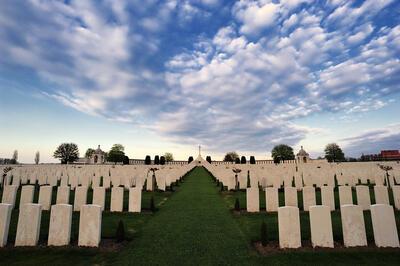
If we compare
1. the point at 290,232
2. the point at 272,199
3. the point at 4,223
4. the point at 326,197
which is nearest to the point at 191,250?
the point at 290,232

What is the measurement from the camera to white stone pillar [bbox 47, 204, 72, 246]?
6000 mm

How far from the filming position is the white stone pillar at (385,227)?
585 centimetres

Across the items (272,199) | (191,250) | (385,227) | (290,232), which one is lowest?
(191,250)

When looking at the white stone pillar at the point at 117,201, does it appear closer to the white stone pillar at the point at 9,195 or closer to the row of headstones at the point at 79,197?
the row of headstones at the point at 79,197

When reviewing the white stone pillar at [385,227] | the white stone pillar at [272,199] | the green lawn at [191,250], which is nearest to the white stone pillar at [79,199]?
the green lawn at [191,250]

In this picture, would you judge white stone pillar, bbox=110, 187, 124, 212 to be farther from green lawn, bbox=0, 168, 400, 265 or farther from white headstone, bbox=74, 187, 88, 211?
green lawn, bbox=0, 168, 400, 265

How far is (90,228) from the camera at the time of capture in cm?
603

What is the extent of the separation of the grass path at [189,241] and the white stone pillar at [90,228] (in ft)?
2.51

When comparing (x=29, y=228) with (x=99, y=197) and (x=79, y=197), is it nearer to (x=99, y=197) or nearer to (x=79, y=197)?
(x=99, y=197)

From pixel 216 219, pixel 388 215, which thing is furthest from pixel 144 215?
pixel 388 215

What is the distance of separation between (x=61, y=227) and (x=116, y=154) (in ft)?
378

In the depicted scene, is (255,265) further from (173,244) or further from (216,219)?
(216,219)

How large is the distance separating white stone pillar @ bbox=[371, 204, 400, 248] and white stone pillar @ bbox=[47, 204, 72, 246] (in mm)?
6722

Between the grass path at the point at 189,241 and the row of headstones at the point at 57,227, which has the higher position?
the row of headstones at the point at 57,227
